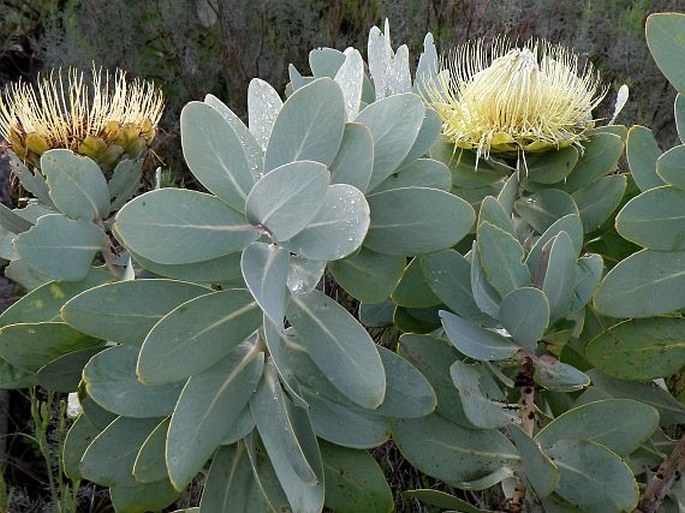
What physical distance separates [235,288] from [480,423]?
29cm

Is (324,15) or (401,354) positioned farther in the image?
(324,15)

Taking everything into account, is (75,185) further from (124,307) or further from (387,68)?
(387,68)

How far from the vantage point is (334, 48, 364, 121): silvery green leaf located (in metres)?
0.89

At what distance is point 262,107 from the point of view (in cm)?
94

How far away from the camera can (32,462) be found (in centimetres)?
309

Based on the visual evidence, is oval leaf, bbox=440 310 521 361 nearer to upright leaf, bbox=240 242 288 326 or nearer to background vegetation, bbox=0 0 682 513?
upright leaf, bbox=240 242 288 326

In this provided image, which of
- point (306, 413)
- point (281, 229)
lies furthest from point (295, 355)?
point (281, 229)

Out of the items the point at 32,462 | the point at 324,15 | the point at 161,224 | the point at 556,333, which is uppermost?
the point at 161,224

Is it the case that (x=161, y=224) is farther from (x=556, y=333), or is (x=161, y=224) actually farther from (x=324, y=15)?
(x=324, y=15)

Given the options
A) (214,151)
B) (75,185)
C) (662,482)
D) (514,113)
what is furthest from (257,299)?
(662,482)

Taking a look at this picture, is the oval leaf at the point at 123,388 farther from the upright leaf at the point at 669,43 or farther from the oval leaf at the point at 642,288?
the upright leaf at the point at 669,43

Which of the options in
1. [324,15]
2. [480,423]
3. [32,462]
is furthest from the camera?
[324,15]

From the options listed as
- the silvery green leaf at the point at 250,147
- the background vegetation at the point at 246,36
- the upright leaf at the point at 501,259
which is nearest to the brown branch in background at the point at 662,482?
the upright leaf at the point at 501,259

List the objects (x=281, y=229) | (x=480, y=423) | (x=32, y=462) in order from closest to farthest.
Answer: (x=281, y=229) → (x=480, y=423) → (x=32, y=462)
